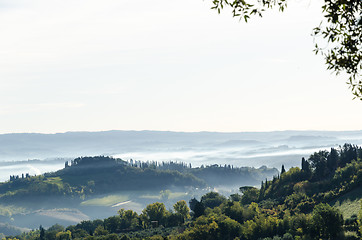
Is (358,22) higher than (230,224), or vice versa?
(358,22)

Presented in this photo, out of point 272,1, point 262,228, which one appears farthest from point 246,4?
point 262,228

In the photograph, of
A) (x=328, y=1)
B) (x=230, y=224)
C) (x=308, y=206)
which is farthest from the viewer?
(x=308, y=206)

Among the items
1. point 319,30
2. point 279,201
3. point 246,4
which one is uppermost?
point 246,4

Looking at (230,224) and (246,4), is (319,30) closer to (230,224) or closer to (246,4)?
(246,4)

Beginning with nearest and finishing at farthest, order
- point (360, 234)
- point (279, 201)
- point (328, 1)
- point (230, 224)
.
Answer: point (328, 1) → point (360, 234) → point (230, 224) → point (279, 201)

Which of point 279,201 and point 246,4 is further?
point 279,201

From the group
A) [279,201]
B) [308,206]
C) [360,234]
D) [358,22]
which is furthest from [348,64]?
[279,201]

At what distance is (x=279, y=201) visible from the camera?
187375 mm

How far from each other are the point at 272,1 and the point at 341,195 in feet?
500

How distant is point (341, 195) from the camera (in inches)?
6314

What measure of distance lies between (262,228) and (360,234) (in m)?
31.7

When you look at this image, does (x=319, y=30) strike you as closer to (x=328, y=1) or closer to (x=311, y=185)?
(x=328, y=1)

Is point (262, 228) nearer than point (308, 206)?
Yes

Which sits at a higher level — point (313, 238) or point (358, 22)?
point (358, 22)
